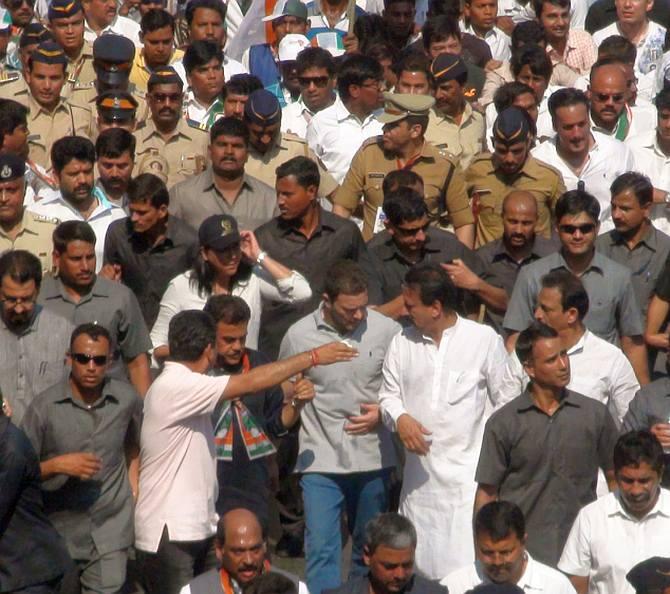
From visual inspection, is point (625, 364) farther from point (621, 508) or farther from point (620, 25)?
point (620, 25)

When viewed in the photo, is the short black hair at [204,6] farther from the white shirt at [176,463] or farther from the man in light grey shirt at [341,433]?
the white shirt at [176,463]

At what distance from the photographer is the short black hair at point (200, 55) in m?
14.1

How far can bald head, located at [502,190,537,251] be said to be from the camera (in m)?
11.9

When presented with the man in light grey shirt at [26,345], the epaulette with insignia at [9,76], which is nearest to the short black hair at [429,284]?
the man in light grey shirt at [26,345]

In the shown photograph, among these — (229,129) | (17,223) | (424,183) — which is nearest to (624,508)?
(424,183)

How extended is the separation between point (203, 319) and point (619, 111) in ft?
15.2

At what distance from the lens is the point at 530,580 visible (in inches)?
376

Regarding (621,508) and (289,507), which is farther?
(289,507)

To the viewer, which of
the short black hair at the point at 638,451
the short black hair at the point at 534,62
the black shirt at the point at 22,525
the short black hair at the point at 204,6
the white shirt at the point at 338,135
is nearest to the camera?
the black shirt at the point at 22,525

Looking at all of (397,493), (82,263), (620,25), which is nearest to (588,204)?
(397,493)

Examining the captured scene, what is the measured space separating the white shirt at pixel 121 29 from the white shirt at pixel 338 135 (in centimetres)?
257

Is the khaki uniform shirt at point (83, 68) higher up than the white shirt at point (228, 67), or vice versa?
the khaki uniform shirt at point (83, 68)

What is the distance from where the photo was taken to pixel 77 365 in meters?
10.5

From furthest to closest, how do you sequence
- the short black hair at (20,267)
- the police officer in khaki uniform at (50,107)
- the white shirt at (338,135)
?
the white shirt at (338,135)
the police officer in khaki uniform at (50,107)
the short black hair at (20,267)
